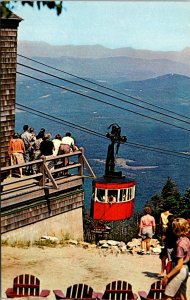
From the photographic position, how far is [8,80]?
18.3 m

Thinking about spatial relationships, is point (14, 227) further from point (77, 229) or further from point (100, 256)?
point (77, 229)

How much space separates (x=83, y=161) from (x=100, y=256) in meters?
3.44

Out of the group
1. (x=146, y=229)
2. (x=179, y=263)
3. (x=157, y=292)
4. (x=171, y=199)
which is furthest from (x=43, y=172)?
(x=171, y=199)

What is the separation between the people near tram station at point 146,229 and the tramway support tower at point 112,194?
25.3ft

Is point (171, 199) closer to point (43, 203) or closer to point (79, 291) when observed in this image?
point (43, 203)

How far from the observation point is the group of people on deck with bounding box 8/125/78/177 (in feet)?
58.7

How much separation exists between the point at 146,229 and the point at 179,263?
236 inches

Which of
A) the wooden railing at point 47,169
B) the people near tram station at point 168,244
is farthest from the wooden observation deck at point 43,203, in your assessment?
the people near tram station at point 168,244

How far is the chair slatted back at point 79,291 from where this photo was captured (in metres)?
11.0

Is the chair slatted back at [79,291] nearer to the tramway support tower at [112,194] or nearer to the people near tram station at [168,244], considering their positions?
the people near tram station at [168,244]

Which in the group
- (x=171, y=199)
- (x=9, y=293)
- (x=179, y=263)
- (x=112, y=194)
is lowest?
(x=171, y=199)

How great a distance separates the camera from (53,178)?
60.3ft

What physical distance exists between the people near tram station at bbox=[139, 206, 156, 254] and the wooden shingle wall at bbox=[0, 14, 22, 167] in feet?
12.7

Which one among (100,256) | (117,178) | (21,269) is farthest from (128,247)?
(117,178)
